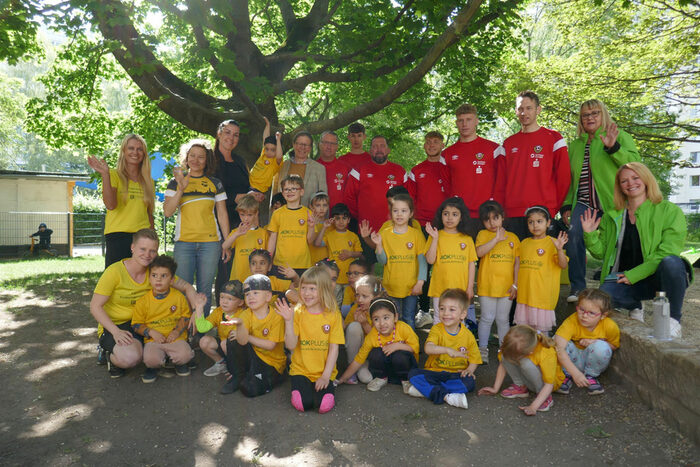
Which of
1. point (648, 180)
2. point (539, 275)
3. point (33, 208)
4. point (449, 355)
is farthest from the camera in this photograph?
point (33, 208)

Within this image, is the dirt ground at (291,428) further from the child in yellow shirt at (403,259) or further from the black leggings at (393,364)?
the child in yellow shirt at (403,259)

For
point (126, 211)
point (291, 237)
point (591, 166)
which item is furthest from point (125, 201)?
point (591, 166)

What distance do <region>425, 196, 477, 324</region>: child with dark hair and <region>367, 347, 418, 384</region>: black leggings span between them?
62cm

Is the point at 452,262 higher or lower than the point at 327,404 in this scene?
higher

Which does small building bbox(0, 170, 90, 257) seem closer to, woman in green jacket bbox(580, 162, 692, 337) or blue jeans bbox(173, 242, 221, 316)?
blue jeans bbox(173, 242, 221, 316)

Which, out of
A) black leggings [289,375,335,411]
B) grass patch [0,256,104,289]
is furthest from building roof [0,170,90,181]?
black leggings [289,375,335,411]

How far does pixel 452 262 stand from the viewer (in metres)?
4.67

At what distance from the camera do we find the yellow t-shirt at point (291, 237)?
515 cm

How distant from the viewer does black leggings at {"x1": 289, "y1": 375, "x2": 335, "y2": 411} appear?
12.0ft

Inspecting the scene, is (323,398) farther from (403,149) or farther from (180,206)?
(403,149)

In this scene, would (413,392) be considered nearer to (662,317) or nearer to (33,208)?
(662,317)

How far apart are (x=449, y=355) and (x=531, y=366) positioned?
67 centimetres

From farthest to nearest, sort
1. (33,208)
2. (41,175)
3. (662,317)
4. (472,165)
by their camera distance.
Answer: (33,208)
(41,175)
(472,165)
(662,317)

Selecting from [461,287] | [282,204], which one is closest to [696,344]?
[461,287]
